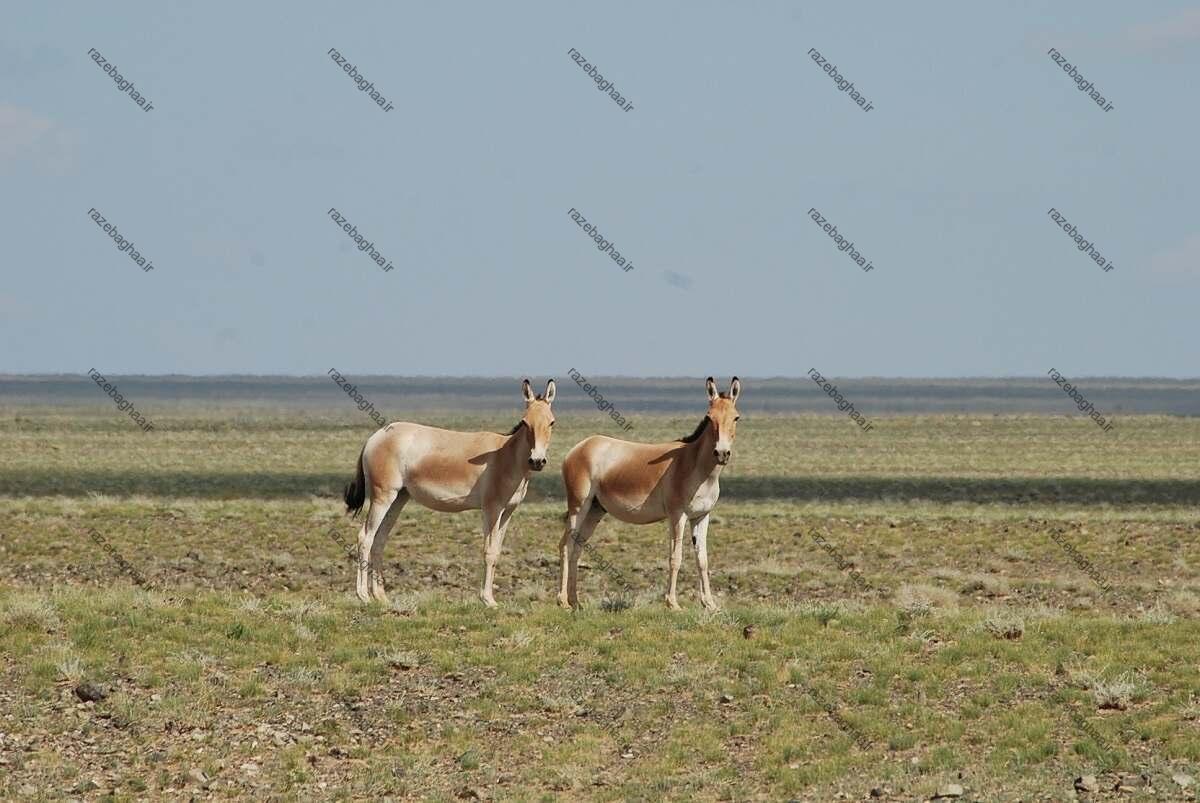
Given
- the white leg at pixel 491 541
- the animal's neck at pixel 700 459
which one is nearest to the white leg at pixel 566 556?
the white leg at pixel 491 541

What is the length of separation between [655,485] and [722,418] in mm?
1490

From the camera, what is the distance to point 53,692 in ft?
53.5

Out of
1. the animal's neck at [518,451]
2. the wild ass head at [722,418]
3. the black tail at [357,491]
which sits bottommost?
the black tail at [357,491]

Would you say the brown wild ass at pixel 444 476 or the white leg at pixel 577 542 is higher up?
the brown wild ass at pixel 444 476

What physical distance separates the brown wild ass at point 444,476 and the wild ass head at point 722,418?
207 cm

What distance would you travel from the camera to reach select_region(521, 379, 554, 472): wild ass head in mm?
20438

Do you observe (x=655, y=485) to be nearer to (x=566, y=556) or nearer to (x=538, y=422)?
(x=566, y=556)

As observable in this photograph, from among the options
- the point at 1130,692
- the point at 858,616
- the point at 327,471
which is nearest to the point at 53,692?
the point at 858,616

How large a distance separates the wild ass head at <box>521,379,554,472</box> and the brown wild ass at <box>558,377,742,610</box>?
2.26ft

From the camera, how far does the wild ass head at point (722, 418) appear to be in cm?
1991

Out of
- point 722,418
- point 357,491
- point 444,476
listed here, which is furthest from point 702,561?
point 357,491

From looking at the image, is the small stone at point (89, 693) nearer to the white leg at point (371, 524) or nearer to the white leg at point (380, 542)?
the white leg at point (380, 542)

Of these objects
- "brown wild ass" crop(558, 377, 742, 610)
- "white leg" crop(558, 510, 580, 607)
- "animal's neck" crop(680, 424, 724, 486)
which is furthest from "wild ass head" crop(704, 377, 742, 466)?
"white leg" crop(558, 510, 580, 607)

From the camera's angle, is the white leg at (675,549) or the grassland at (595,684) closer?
the grassland at (595,684)
